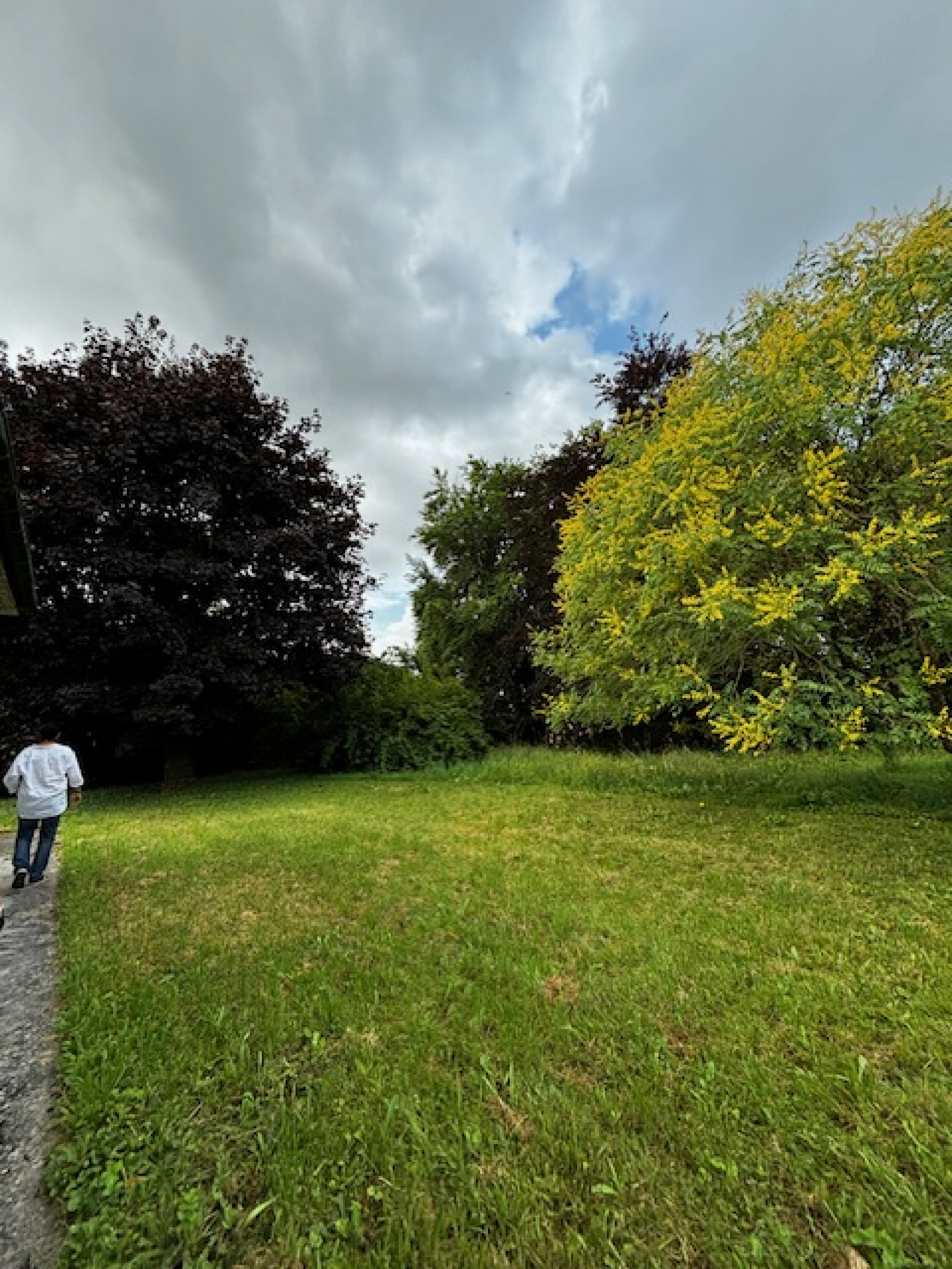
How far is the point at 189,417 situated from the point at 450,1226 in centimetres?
1176

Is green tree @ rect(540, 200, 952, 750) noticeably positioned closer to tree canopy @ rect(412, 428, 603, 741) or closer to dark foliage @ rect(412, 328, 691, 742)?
dark foliage @ rect(412, 328, 691, 742)

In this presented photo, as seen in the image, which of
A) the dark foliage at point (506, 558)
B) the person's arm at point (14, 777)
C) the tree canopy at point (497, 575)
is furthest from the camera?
the tree canopy at point (497, 575)

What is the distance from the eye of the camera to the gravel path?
1.56 metres

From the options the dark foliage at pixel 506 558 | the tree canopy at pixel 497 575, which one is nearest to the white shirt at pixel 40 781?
the dark foliage at pixel 506 558

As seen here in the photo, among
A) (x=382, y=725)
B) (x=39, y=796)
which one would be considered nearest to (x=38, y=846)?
(x=39, y=796)

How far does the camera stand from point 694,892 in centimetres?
427

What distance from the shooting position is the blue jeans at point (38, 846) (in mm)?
5012

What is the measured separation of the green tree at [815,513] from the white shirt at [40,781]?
20.6 feet

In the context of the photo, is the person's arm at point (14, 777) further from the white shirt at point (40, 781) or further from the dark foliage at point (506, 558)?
the dark foliage at point (506, 558)

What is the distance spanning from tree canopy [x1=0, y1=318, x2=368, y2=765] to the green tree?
6.78 meters

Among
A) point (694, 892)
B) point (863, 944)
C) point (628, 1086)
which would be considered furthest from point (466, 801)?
point (628, 1086)

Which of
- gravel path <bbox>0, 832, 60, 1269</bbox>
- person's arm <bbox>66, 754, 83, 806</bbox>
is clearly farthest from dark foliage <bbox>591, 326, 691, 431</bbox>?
gravel path <bbox>0, 832, 60, 1269</bbox>

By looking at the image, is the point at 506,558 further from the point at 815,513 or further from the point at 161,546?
the point at 815,513

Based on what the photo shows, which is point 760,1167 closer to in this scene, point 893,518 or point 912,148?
point 893,518
